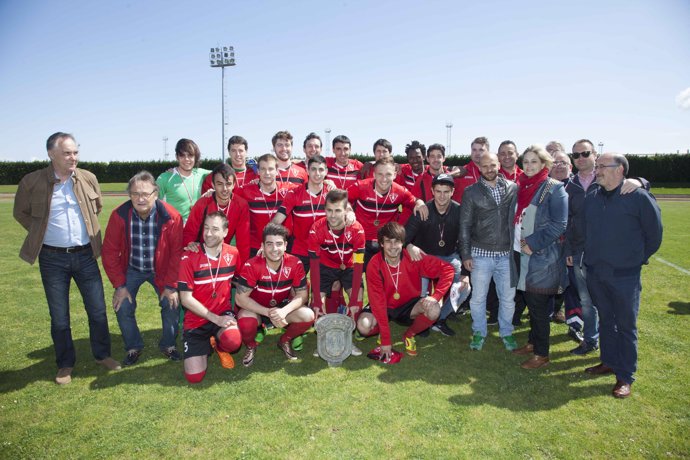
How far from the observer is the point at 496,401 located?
170 inches

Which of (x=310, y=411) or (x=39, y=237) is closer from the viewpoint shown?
(x=310, y=411)

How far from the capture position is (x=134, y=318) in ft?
17.3

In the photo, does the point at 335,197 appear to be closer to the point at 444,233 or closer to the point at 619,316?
the point at 444,233

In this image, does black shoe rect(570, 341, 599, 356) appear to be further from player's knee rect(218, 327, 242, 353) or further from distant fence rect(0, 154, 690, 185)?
distant fence rect(0, 154, 690, 185)

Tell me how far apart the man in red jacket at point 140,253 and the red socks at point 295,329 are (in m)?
1.50

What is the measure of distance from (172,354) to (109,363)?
739 mm

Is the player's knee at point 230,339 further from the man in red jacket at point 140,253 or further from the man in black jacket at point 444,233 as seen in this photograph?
the man in black jacket at point 444,233

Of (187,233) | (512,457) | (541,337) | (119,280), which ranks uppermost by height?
(187,233)

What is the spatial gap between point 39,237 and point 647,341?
26.8ft

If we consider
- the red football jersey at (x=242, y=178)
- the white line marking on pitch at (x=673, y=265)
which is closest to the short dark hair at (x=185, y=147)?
the red football jersey at (x=242, y=178)

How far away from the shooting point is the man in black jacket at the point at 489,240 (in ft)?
17.3

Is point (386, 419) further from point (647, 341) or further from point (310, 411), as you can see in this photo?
point (647, 341)

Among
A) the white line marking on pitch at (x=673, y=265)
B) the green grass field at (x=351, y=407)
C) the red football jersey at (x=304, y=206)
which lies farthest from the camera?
the white line marking on pitch at (x=673, y=265)

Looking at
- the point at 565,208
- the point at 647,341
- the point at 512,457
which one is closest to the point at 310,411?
the point at 512,457
